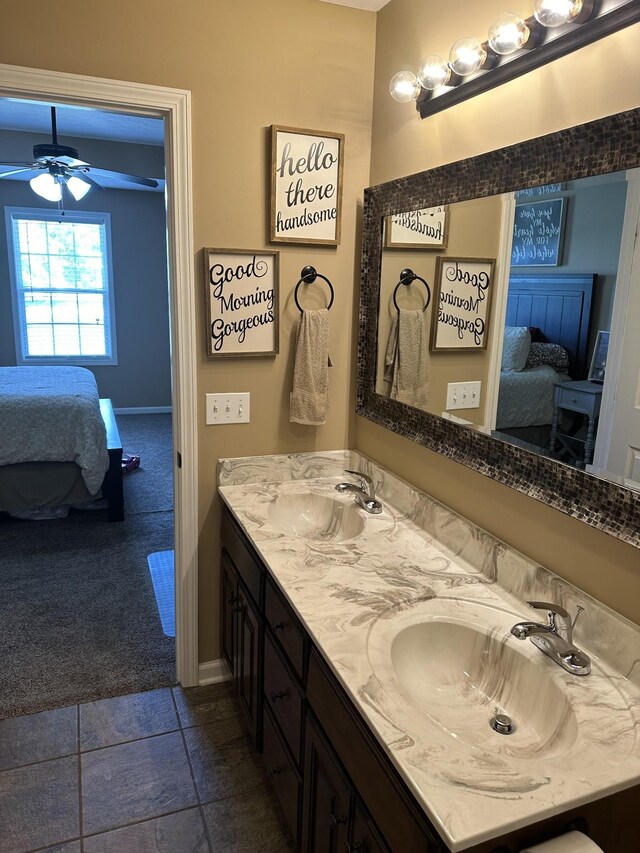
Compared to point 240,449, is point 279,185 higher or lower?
higher

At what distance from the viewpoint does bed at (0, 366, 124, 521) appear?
3.78 m

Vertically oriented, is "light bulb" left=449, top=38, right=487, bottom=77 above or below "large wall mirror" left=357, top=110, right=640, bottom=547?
above

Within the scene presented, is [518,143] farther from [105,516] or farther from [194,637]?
[105,516]

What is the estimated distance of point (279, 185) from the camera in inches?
84.5

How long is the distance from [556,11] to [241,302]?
1265mm

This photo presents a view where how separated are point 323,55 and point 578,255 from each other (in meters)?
1.31

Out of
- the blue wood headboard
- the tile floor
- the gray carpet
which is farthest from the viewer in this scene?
the gray carpet

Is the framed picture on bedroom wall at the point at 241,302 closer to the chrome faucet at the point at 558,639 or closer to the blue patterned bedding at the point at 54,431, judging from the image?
the chrome faucet at the point at 558,639

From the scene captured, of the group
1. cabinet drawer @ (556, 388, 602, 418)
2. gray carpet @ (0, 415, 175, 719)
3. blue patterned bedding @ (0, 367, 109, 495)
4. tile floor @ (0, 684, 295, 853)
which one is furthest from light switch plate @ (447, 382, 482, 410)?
blue patterned bedding @ (0, 367, 109, 495)

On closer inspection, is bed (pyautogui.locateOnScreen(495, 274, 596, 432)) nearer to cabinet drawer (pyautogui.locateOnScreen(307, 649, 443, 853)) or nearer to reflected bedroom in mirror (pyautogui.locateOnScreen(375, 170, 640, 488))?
reflected bedroom in mirror (pyautogui.locateOnScreen(375, 170, 640, 488))

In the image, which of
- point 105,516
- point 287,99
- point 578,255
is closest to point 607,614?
point 578,255

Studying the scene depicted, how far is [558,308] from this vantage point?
4.68 feet

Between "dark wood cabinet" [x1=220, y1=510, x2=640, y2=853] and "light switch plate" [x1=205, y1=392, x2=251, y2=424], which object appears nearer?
"dark wood cabinet" [x1=220, y1=510, x2=640, y2=853]

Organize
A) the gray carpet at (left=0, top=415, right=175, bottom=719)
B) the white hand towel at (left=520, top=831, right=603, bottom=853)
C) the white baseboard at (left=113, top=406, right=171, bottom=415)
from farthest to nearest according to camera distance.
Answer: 1. the white baseboard at (left=113, top=406, right=171, bottom=415)
2. the gray carpet at (left=0, top=415, right=175, bottom=719)
3. the white hand towel at (left=520, top=831, right=603, bottom=853)
